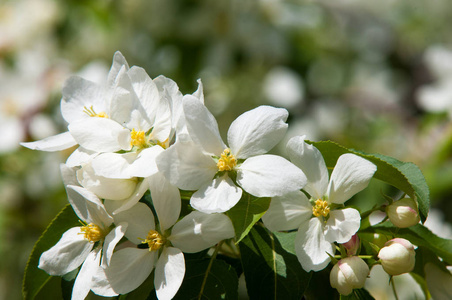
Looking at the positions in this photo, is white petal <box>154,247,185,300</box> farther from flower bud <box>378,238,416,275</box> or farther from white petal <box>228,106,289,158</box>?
flower bud <box>378,238,416,275</box>

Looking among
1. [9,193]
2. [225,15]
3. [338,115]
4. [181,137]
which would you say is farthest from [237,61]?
[181,137]

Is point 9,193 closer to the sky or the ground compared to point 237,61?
closer to the ground

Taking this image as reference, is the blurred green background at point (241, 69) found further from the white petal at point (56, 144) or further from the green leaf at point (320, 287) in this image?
the white petal at point (56, 144)

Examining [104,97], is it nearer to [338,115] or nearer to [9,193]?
[9,193]

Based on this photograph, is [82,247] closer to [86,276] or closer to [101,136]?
[86,276]

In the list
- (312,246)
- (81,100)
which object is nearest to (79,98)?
(81,100)

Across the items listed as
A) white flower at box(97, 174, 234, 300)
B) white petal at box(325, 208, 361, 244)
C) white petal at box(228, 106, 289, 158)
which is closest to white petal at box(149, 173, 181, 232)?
white flower at box(97, 174, 234, 300)

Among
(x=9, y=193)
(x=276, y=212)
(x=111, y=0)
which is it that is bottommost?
(x=9, y=193)

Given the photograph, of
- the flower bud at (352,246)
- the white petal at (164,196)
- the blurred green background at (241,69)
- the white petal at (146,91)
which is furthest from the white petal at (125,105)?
the blurred green background at (241,69)
